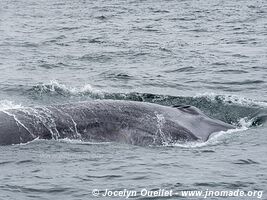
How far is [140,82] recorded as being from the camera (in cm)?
2158

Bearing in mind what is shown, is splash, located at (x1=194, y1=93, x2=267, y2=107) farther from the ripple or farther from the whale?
the ripple

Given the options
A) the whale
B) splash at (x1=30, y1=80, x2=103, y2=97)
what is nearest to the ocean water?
splash at (x1=30, y1=80, x2=103, y2=97)

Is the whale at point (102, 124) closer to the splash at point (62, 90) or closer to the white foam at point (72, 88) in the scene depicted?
the splash at point (62, 90)

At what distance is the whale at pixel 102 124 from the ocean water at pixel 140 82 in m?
0.20

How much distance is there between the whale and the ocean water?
0.20 metres

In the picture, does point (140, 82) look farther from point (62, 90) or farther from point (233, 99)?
point (233, 99)

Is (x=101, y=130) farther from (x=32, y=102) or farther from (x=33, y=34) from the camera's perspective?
(x=33, y=34)

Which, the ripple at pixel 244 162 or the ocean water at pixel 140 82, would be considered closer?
the ocean water at pixel 140 82

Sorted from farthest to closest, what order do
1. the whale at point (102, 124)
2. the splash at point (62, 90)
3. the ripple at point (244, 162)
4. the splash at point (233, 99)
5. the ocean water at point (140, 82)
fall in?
the splash at point (62, 90), the splash at point (233, 99), the whale at point (102, 124), the ripple at point (244, 162), the ocean water at point (140, 82)

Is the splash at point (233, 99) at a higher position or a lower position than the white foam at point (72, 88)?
higher

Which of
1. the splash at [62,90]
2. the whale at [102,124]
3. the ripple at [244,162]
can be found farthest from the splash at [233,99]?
the ripple at [244,162]

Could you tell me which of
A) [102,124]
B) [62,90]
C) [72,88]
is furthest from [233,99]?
[102,124]

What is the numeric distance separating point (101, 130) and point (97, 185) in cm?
247

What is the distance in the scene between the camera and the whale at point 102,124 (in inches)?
503
